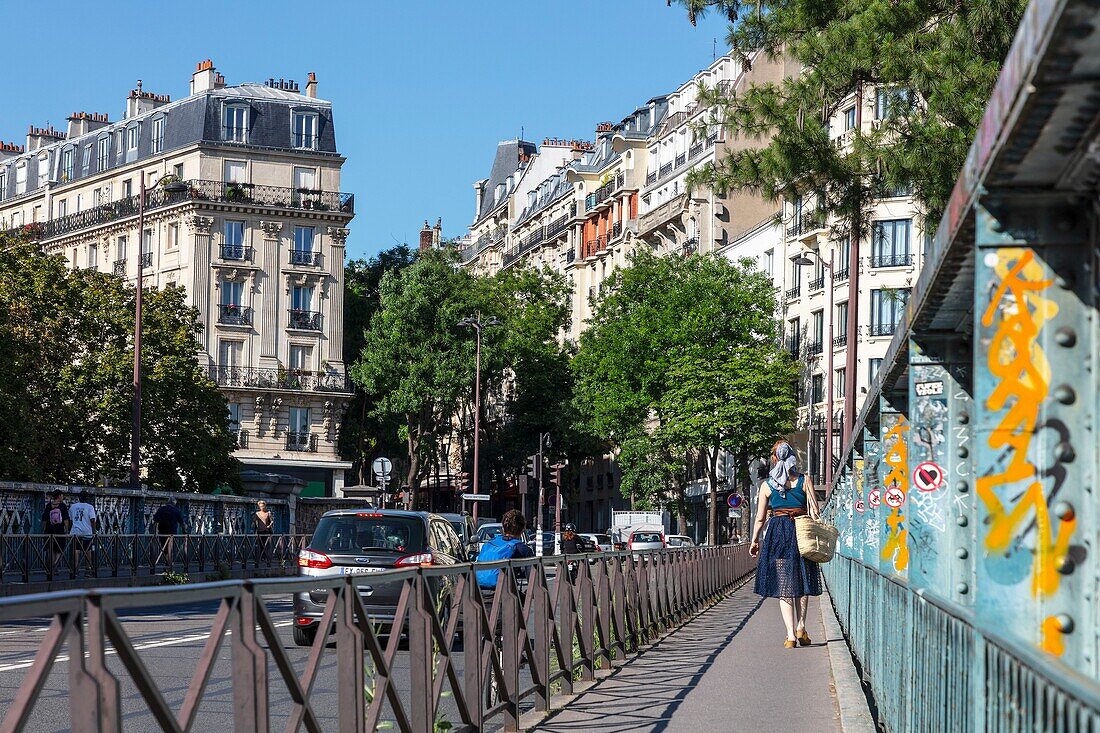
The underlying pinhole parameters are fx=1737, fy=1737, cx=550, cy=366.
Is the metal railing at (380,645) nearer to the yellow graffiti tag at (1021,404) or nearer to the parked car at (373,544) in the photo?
the yellow graffiti tag at (1021,404)

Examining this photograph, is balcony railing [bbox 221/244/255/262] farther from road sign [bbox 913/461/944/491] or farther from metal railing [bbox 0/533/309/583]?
road sign [bbox 913/461/944/491]

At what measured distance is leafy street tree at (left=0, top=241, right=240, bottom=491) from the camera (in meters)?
51.4

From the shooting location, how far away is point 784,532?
1578cm

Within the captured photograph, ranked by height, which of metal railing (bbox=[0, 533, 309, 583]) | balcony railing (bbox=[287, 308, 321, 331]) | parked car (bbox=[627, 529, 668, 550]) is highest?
balcony railing (bbox=[287, 308, 321, 331])

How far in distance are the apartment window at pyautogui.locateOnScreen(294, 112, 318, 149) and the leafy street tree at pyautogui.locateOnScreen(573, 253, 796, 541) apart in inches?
716

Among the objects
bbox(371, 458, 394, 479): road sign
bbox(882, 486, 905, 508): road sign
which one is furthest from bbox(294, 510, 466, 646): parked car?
bbox(371, 458, 394, 479): road sign

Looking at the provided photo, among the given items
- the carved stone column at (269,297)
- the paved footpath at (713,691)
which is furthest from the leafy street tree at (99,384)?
the paved footpath at (713,691)

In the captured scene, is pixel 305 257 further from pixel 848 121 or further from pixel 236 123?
pixel 848 121

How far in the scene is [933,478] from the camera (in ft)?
29.9

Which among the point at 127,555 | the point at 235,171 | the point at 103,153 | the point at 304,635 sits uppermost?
the point at 103,153

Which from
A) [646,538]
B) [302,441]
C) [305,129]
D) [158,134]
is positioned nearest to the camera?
[646,538]

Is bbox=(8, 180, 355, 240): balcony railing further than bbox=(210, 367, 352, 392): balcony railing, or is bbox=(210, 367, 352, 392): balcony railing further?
bbox=(8, 180, 355, 240): balcony railing

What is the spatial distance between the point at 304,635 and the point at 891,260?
61.7 meters

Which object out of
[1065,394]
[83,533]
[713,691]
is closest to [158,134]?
[83,533]
